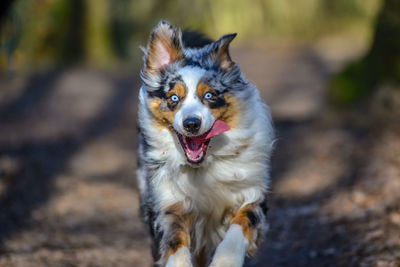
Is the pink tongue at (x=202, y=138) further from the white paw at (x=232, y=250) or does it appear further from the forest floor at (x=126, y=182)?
the forest floor at (x=126, y=182)

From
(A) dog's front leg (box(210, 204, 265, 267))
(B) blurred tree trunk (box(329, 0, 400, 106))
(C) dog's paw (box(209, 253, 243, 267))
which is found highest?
(B) blurred tree trunk (box(329, 0, 400, 106))

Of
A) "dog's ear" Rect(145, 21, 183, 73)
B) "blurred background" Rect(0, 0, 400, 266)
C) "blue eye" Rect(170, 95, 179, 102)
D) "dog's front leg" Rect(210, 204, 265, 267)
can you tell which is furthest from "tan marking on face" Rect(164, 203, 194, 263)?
"blurred background" Rect(0, 0, 400, 266)

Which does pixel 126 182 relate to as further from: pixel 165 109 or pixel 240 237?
pixel 240 237

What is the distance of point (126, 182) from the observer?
810 centimetres

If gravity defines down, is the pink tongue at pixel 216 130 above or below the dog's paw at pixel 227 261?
above

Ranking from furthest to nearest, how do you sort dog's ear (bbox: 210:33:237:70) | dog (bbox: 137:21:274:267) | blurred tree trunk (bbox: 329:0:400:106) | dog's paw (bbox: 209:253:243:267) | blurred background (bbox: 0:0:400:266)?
blurred tree trunk (bbox: 329:0:400:106) < blurred background (bbox: 0:0:400:266) < dog's ear (bbox: 210:33:237:70) < dog (bbox: 137:21:274:267) < dog's paw (bbox: 209:253:243:267)

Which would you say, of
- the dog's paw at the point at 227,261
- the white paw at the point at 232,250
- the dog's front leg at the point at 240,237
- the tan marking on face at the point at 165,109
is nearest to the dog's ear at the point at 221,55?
the tan marking on face at the point at 165,109

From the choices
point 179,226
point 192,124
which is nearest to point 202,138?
point 192,124

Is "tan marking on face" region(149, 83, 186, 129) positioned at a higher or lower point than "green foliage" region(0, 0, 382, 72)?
lower

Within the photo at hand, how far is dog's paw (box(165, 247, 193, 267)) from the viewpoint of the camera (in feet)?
11.4

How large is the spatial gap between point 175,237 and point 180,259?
220 mm

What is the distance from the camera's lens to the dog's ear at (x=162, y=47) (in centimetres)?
388

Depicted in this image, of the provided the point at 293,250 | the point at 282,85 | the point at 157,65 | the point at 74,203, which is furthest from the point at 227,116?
the point at 282,85

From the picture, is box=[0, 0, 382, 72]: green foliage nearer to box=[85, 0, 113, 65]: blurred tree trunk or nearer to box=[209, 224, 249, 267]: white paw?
box=[85, 0, 113, 65]: blurred tree trunk
